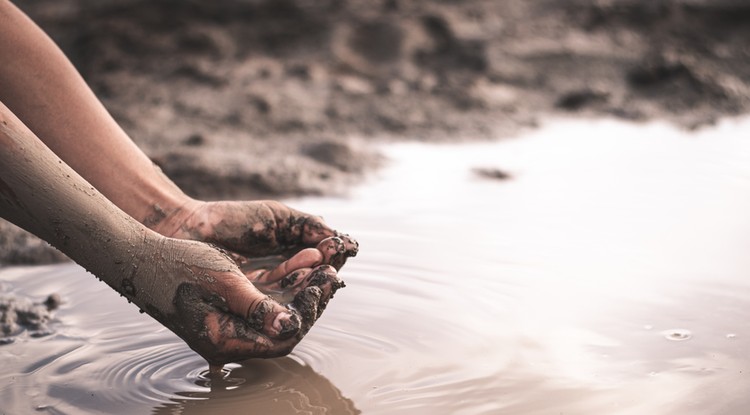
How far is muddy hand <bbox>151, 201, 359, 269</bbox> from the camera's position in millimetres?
2178

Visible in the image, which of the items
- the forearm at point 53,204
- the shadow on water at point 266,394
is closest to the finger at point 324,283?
the shadow on water at point 266,394

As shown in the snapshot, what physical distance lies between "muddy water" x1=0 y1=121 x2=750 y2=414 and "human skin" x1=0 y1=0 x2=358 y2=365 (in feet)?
0.56

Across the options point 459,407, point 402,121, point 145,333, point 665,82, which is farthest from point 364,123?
point 459,407

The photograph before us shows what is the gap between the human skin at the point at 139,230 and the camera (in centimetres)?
177

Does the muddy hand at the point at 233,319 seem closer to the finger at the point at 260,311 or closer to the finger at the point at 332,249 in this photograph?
the finger at the point at 260,311

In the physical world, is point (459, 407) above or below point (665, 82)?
below

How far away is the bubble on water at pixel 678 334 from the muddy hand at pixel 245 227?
0.79 meters

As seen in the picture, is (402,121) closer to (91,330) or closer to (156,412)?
(91,330)

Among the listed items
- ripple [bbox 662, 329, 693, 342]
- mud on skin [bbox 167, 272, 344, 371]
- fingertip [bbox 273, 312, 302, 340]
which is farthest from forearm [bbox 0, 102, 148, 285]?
ripple [bbox 662, 329, 693, 342]

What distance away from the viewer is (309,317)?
1.86m

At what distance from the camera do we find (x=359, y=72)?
4.33 m

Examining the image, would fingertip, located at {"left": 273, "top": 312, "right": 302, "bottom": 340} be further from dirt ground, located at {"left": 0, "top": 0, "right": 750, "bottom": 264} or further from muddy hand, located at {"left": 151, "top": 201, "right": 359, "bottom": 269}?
dirt ground, located at {"left": 0, "top": 0, "right": 750, "bottom": 264}

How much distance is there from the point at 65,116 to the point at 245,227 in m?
0.46

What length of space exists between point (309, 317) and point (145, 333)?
493mm
